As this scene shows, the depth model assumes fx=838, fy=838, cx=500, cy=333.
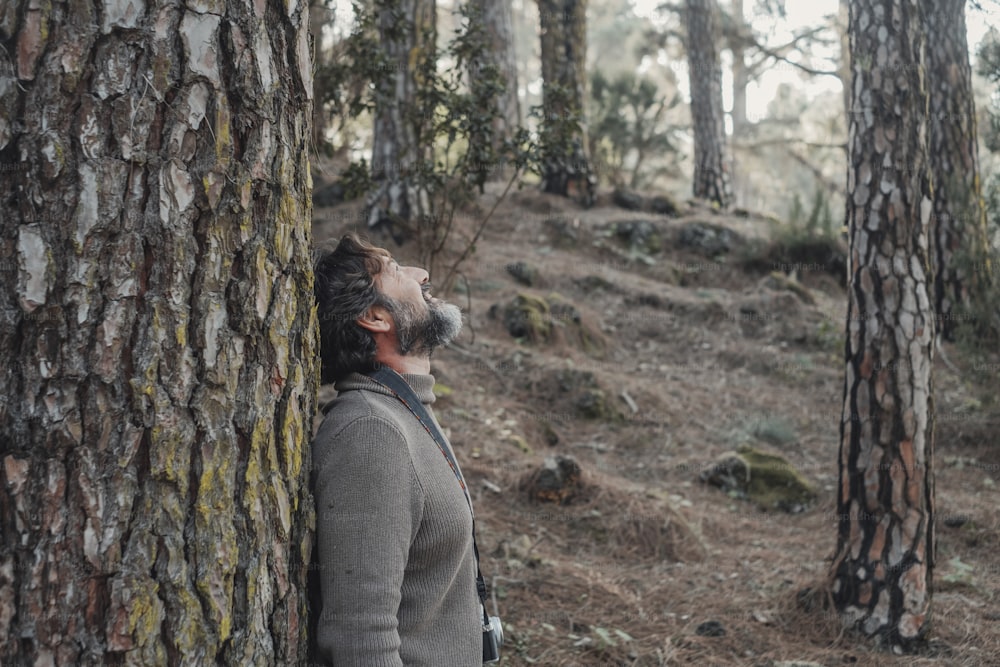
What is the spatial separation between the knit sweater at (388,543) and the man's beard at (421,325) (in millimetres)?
203

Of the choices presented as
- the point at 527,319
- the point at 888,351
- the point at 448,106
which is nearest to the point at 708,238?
the point at 527,319

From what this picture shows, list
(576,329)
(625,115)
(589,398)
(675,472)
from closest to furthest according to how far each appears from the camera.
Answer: (675,472)
(589,398)
(576,329)
(625,115)

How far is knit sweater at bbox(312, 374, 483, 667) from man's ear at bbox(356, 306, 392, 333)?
0.17 metres

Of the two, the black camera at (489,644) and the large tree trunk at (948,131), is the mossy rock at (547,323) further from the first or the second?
the black camera at (489,644)

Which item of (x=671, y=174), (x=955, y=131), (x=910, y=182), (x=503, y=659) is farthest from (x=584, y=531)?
(x=671, y=174)

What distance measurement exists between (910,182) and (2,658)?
4071mm

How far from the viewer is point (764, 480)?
20.1 feet

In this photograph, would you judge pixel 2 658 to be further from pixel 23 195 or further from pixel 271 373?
pixel 23 195

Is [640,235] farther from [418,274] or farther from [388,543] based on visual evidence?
[388,543]

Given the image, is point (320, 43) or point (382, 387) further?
point (320, 43)

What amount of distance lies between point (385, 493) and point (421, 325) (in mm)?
623

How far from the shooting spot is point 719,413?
24.7 feet

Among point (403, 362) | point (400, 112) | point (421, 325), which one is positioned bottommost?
point (403, 362)

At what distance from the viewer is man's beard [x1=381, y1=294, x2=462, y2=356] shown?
7.79ft
